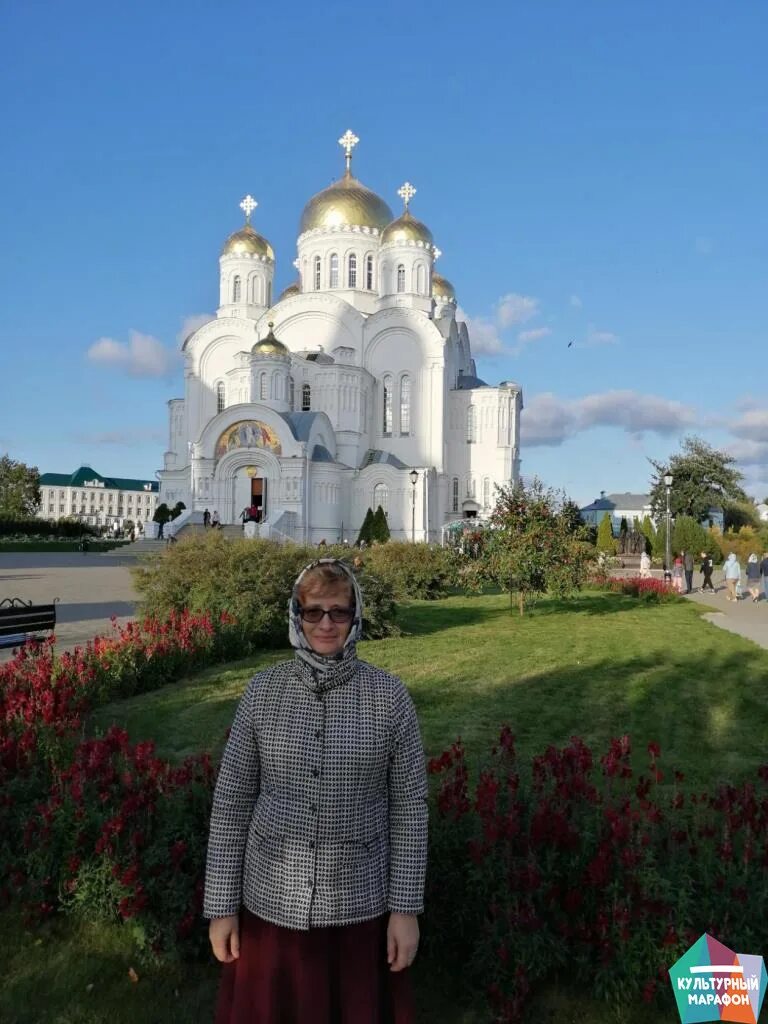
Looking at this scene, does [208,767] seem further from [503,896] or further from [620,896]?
[620,896]

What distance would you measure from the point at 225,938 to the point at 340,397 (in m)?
37.5

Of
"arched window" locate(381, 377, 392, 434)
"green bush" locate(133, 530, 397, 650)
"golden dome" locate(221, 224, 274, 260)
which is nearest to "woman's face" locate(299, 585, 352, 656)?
"green bush" locate(133, 530, 397, 650)

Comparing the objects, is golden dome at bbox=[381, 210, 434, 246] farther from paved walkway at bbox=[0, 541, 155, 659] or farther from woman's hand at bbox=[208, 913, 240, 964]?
woman's hand at bbox=[208, 913, 240, 964]

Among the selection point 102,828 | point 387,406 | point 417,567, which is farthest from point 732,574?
point 387,406

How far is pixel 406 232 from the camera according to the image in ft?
137

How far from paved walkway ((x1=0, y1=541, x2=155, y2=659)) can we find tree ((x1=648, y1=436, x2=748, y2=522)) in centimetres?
3627

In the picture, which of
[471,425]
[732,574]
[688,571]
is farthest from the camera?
[471,425]

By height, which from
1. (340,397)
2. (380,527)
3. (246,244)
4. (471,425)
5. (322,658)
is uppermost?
(246,244)

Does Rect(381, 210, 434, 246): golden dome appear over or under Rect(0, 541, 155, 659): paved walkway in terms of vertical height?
over

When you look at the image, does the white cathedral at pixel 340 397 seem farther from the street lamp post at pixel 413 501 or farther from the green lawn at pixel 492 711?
the green lawn at pixel 492 711

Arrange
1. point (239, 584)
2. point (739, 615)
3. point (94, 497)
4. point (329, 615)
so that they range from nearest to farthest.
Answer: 1. point (329, 615)
2. point (239, 584)
3. point (739, 615)
4. point (94, 497)

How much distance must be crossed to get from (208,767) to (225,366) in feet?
136

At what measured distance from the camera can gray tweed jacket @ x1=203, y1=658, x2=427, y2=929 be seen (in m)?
2.40

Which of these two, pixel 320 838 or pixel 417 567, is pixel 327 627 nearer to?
pixel 320 838
